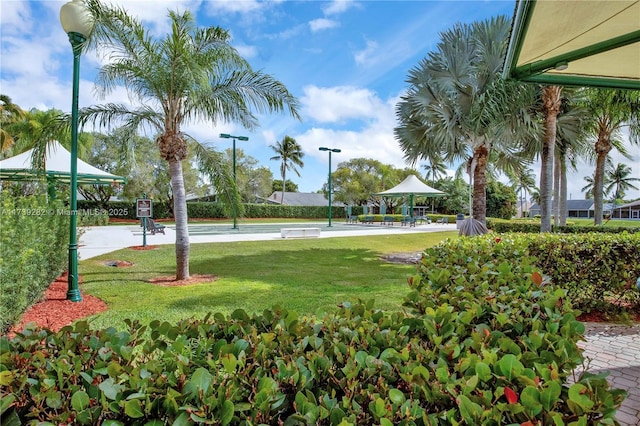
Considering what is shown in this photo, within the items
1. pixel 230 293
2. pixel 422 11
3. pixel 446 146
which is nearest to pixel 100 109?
pixel 230 293

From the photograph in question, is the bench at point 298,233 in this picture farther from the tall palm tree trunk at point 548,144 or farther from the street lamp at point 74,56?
the street lamp at point 74,56

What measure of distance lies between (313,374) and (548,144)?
10791mm

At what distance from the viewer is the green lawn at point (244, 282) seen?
→ 17.6 ft

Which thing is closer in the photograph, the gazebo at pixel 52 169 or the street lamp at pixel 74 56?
the street lamp at pixel 74 56

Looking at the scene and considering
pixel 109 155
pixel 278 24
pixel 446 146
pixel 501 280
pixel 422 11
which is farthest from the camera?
pixel 109 155

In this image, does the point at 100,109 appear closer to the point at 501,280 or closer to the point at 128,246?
the point at 128,246

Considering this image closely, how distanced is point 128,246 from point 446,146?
11.3 meters

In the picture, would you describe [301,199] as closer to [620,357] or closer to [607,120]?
[607,120]

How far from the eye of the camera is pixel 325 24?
3.81 meters

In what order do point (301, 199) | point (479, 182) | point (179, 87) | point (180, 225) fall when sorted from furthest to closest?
1. point (301, 199)
2. point (479, 182)
3. point (180, 225)
4. point (179, 87)

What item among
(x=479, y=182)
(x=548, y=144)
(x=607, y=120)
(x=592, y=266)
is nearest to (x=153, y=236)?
(x=479, y=182)

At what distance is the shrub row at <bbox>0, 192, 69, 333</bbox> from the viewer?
3400mm

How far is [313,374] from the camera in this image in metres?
1.20

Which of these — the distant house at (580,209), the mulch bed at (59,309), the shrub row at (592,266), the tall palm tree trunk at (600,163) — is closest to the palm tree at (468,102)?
the shrub row at (592,266)
